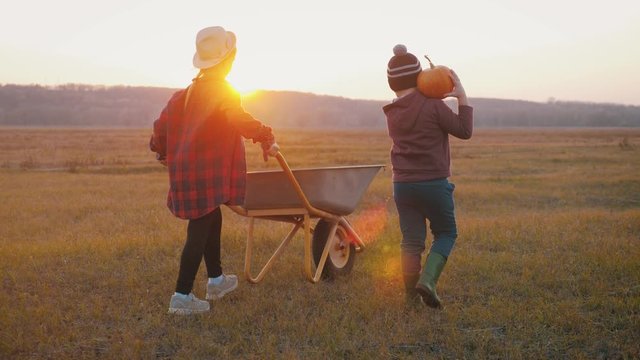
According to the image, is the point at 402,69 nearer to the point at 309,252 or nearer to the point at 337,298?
the point at 309,252

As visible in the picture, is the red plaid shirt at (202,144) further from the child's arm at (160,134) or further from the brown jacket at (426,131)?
the brown jacket at (426,131)

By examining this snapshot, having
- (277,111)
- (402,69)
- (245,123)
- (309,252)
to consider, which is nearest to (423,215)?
(309,252)

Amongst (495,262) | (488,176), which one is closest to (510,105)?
(488,176)

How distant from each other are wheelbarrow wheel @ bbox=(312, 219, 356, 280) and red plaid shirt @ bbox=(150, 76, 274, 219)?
1199 mm

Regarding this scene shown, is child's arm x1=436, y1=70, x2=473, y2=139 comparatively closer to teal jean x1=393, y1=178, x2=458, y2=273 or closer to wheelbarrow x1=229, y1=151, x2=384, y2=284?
teal jean x1=393, y1=178, x2=458, y2=273

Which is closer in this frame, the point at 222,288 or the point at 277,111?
the point at 222,288

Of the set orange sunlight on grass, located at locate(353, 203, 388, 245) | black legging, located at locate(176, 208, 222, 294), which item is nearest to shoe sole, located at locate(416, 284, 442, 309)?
black legging, located at locate(176, 208, 222, 294)

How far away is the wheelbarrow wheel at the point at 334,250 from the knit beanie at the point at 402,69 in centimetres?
140

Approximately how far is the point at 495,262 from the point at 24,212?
7.83 metres

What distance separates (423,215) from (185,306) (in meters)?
1.76

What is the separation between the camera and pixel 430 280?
13.4ft

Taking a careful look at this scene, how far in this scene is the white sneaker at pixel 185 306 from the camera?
4258 millimetres

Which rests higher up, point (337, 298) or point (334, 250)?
point (334, 250)

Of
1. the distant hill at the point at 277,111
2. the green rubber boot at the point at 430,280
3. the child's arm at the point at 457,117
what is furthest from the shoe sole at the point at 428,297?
the distant hill at the point at 277,111
